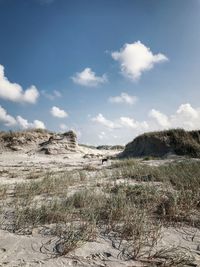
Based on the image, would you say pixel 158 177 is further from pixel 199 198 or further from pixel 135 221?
pixel 135 221

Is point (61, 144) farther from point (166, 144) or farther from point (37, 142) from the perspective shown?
point (166, 144)

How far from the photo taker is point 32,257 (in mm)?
3074

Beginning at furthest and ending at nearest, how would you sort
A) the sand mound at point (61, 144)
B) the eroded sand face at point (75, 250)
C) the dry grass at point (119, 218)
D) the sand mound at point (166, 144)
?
the sand mound at point (61, 144)
the sand mound at point (166, 144)
the dry grass at point (119, 218)
the eroded sand face at point (75, 250)

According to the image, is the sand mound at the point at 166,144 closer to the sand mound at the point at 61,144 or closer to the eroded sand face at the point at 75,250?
the sand mound at the point at 61,144

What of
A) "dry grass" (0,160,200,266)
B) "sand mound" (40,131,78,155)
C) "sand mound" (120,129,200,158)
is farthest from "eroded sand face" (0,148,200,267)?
"sand mound" (40,131,78,155)

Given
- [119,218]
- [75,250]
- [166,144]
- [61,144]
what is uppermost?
[61,144]

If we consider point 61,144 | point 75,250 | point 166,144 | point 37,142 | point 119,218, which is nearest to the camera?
point 75,250

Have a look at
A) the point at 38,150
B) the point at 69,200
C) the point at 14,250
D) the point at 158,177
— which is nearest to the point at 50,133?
the point at 38,150

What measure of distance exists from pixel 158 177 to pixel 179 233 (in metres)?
4.52

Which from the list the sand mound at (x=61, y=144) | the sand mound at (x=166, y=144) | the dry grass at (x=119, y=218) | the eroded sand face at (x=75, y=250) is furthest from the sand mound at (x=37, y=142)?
the eroded sand face at (x=75, y=250)

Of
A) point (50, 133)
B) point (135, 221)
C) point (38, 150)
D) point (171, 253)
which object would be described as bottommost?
point (171, 253)

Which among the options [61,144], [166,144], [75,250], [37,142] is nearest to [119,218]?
[75,250]

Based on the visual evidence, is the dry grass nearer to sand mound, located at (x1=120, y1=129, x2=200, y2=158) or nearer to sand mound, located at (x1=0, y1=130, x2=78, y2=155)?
sand mound, located at (x1=120, y1=129, x2=200, y2=158)

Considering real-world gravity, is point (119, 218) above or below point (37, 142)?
below
